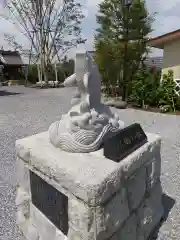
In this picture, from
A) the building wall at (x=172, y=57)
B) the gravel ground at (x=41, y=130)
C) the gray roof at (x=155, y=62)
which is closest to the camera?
the gravel ground at (x=41, y=130)

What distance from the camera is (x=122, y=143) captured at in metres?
1.79

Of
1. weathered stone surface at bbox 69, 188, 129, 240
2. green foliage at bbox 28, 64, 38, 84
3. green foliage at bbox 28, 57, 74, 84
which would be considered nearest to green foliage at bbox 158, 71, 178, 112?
weathered stone surface at bbox 69, 188, 129, 240

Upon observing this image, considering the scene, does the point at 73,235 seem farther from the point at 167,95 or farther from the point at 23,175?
the point at 167,95

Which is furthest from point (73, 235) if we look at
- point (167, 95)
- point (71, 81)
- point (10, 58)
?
point (10, 58)

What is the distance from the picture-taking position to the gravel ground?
87.6 inches

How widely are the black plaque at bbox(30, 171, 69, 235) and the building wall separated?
7.31m

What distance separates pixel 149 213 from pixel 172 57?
7154 mm

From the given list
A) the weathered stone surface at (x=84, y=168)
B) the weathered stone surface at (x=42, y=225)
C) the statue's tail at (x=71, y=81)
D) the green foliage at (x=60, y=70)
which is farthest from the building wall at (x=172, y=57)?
the green foliage at (x=60, y=70)

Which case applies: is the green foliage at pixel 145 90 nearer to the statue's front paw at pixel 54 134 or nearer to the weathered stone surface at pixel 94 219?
the statue's front paw at pixel 54 134

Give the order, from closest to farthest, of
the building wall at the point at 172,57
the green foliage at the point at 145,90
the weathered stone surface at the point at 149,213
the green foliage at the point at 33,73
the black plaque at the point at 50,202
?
the black plaque at the point at 50,202, the weathered stone surface at the point at 149,213, the green foliage at the point at 145,90, the building wall at the point at 172,57, the green foliage at the point at 33,73

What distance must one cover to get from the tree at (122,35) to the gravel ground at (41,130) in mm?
3275

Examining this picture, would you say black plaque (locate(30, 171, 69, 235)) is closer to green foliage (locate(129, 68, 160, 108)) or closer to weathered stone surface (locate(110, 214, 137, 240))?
weathered stone surface (locate(110, 214, 137, 240))

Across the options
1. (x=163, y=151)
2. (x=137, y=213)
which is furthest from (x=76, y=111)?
(x=163, y=151)

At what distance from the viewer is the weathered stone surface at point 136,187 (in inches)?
69.7
